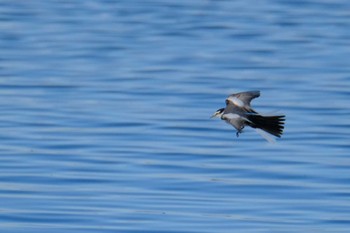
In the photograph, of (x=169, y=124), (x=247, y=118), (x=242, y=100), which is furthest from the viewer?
(x=169, y=124)

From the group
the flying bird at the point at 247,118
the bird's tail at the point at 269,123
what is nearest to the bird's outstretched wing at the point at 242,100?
the flying bird at the point at 247,118

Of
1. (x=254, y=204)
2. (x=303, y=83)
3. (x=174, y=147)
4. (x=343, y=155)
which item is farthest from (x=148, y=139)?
(x=303, y=83)

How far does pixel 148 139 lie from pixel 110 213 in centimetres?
355

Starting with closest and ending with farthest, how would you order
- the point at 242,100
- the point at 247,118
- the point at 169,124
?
the point at 247,118, the point at 242,100, the point at 169,124

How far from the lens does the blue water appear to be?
12570 mm

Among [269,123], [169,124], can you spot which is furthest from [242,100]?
[169,124]

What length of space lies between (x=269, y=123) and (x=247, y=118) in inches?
5.9

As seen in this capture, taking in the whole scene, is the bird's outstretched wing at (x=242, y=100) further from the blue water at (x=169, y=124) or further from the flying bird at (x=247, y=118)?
the blue water at (x=169, y=124)

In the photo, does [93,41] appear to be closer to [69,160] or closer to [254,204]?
[69,160]

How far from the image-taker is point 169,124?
16969 millimetres

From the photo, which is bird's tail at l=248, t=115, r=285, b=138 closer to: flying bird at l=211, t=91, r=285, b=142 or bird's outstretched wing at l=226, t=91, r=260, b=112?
flying bird at l=211, t=91, r=285, b=142

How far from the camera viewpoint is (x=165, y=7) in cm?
3180

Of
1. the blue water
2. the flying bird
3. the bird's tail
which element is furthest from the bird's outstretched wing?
the blue water

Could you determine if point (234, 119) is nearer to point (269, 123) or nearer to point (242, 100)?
point (269, 123)
